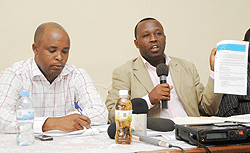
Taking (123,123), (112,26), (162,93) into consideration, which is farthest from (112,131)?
(112,26)

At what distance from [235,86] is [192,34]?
177 cm

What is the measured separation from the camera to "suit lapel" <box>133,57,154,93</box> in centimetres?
206

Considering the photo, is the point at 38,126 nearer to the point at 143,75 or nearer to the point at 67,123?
the point at 67,123

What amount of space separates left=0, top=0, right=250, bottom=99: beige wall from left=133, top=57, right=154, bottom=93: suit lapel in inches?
26.1

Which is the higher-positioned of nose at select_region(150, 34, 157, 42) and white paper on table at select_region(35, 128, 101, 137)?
nose at select_region(150, 34, 157, 42)

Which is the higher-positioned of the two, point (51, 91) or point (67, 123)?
point (51, 91)

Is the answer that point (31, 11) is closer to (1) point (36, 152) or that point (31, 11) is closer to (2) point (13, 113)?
(2) point (13, 113)

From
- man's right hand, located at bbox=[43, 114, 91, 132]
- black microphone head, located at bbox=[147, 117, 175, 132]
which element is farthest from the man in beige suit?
black microphone head, located at bbox=[147, 117, 175, 132]

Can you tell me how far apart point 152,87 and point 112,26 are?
101cm

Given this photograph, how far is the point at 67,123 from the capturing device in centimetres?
128

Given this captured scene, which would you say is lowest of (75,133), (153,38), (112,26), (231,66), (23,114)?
(75,133)

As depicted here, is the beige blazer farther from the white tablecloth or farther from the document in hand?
the white tablecloth

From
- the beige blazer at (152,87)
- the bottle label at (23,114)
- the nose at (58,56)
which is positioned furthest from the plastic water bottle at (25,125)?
the beige blazer at (152,87)

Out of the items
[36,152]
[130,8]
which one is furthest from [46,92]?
[130,8]
